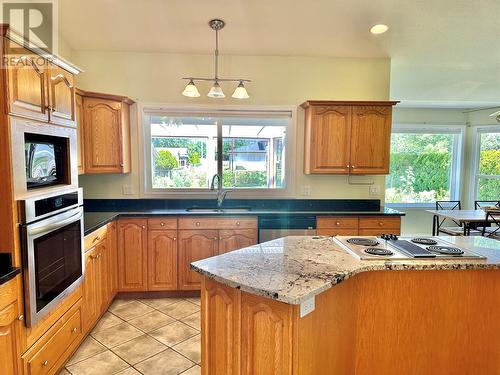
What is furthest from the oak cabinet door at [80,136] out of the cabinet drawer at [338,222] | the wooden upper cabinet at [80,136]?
the cabinet drawer at [338,222]

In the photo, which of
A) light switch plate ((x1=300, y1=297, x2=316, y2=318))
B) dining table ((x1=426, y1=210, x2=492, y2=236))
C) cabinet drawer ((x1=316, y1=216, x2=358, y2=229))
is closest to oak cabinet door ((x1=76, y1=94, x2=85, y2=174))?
cabinet drawer ((x1=316, y1=216, x2=358, y2=229))

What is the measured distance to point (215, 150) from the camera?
3.91 meters

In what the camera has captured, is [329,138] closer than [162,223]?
No

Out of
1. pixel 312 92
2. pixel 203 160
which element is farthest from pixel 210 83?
pixel 312 92

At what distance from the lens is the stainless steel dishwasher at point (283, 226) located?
3361 mm

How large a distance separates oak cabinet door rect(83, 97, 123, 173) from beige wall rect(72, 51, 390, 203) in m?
0.35

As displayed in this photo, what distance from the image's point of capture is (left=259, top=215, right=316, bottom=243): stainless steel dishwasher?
336 cm

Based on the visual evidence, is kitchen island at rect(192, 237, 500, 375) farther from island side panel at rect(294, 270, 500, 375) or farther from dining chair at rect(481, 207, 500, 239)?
dining chair at rect(481, 207, 500, 239)

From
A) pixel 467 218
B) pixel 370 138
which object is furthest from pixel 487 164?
pixel 370 138

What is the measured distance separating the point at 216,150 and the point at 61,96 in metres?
2.00

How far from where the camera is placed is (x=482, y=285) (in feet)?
5.83

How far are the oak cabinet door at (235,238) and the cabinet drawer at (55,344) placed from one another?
143 centimetres

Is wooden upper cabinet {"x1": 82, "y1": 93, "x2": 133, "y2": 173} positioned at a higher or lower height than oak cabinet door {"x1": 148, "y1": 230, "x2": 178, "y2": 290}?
higher

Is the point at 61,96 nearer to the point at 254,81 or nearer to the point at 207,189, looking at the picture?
the point at 207,189
